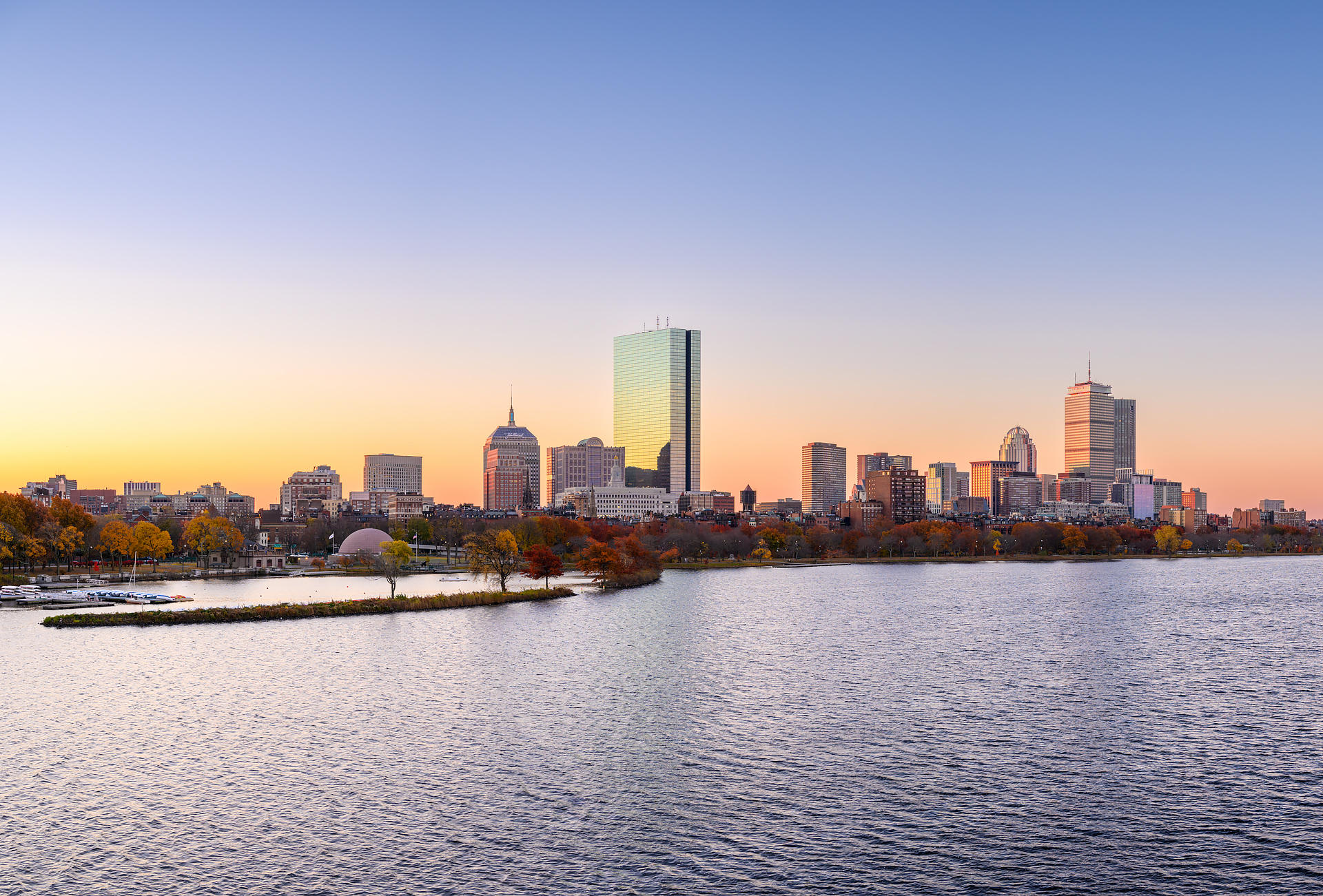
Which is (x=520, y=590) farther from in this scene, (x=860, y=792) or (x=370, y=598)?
(x=860, y=792)

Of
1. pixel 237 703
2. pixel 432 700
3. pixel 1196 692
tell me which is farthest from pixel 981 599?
pixel 237 703

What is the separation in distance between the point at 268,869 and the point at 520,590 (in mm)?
86999

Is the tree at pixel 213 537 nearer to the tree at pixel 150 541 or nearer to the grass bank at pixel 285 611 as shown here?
the tree at pixel 150 541

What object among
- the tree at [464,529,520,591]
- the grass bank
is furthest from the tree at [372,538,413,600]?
the tree at [464,529,520,591]

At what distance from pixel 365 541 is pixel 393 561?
70.7m

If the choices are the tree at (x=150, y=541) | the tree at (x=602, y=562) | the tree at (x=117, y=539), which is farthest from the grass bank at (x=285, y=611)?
the tree at (x=117, y=539)

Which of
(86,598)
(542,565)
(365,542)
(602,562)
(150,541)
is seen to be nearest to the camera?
Result: (86,598)

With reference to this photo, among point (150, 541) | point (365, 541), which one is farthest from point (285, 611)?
point (365, 541)

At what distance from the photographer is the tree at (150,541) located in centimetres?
14338

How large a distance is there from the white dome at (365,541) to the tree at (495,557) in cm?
3082

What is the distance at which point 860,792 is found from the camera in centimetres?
4066

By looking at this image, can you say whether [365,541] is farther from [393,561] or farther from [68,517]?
[393,561]

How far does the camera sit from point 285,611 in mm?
95750

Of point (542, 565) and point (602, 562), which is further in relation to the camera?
point (602, 562)
